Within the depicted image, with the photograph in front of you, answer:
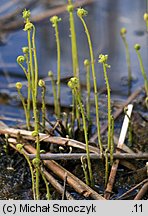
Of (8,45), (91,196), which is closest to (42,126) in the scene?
(91,196)

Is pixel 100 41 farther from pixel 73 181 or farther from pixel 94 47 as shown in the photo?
pixel 73 181

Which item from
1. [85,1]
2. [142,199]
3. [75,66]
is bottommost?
[142,199]

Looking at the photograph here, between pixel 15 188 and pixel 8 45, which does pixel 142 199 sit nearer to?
pixel 15 188

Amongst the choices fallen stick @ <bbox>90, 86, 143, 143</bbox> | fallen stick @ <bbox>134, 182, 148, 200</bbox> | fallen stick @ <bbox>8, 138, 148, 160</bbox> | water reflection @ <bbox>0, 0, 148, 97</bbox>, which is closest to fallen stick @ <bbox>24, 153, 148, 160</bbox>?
fallen stick @ <bbox>8, 138, 148, 160</bbox>

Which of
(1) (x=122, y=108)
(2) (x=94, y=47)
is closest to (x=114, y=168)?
(1) (x=122, y=108)

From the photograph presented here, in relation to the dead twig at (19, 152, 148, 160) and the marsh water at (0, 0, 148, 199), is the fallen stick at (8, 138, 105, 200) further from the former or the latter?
the marsh water at (0, 0, 148, 199)

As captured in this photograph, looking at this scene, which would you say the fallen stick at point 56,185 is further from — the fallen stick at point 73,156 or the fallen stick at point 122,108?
the fallen stick at point 122,108

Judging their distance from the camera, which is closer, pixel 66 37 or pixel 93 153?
pixel 93 153

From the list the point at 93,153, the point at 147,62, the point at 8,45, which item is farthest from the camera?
the point at 8,45

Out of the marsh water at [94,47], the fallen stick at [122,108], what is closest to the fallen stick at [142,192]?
the fallen stick at [122,108]
